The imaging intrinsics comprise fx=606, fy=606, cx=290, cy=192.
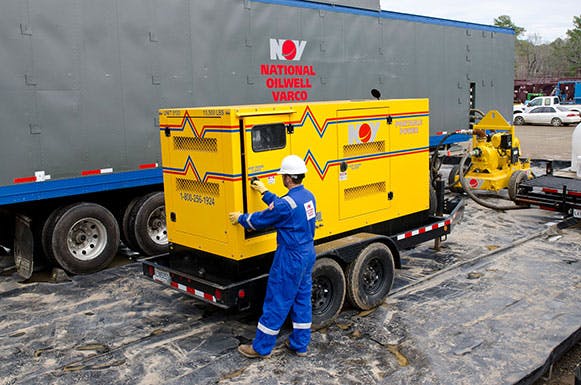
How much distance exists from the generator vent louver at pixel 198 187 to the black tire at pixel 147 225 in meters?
2.54

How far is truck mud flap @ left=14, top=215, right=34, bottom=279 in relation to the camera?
7895 millimetres

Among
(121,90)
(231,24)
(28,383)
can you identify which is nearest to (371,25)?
(231,24)

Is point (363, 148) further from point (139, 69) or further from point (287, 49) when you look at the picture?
point (287, 49)

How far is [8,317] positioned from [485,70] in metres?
12.1

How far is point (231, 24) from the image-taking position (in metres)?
9.12

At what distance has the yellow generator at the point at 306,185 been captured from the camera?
5.65 meters

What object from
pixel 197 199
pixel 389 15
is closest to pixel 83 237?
pixel 197 199

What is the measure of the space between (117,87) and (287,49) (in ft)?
9.95

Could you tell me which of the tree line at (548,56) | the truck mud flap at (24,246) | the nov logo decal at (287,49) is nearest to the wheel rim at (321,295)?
the truck mud flap at (24,246)

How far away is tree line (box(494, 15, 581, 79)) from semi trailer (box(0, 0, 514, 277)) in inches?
1813

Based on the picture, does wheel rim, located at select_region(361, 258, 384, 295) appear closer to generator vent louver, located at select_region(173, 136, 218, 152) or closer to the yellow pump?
generator vent louver, located at select_region(173, 136, 218, 152)

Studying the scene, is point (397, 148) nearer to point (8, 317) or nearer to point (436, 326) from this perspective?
point (436, 326)

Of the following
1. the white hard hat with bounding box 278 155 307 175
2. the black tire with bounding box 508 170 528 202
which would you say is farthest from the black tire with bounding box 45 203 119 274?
the black tire with bounding box 508 170 528 202

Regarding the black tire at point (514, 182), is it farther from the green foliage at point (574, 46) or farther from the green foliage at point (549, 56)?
the green foliage at point (574, 46)
